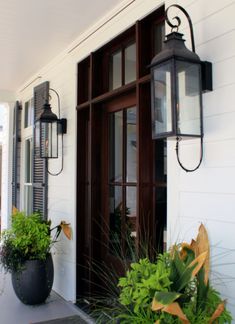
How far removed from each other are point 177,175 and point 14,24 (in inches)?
86.9

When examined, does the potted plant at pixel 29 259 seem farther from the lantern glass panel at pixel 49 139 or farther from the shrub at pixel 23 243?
the lantern glass panel at pixel 49 139

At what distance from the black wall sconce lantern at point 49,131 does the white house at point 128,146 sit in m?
0.09

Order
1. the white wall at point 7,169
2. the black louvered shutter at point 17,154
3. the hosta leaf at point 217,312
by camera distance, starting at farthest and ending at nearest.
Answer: the white wall at point 7,169 < the black louvered shutter at point 17,154 < the hosta leaf at point 217,312

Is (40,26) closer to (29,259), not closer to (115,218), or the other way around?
(115,218)

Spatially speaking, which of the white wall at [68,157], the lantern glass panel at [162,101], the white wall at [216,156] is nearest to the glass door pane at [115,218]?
the white wall at [68,157]

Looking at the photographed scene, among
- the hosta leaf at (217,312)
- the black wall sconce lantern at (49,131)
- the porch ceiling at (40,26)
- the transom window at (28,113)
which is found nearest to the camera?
the hosta leaf at (217,312)

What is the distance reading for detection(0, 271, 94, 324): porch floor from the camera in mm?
3467

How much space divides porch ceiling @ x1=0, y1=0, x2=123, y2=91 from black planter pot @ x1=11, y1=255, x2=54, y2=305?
7.34ft

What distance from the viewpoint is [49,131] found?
13.8 feet

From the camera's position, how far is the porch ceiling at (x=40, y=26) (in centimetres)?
314

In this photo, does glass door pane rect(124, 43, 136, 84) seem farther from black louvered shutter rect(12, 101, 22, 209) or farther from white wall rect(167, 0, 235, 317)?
black louvered shutter rect(12, 101, 22, 209)

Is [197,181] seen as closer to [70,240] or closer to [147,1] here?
[147,1]

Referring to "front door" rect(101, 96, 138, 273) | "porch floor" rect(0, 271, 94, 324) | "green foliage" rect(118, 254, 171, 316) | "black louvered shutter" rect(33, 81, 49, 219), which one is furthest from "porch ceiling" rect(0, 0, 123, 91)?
"porch floor" rect(0, 271, 94, 324)

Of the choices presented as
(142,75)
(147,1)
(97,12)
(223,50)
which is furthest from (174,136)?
(97,12)
